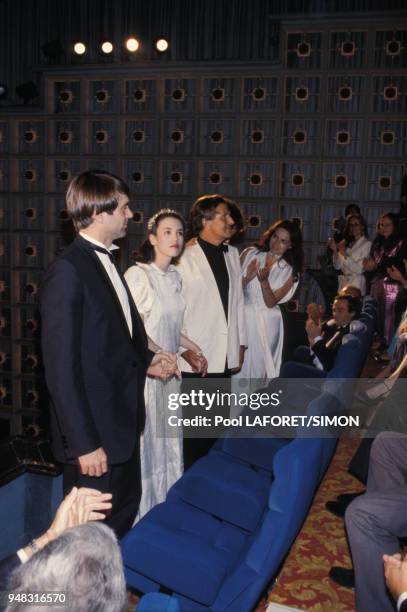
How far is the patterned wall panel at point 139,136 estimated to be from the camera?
6734mm

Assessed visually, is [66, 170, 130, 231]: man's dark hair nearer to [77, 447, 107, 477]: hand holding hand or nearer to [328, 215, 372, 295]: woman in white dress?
[77, 447, 107, 477]: hand holding hand

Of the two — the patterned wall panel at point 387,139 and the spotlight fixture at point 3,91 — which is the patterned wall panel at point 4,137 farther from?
the patterned wall panel at point 387,139

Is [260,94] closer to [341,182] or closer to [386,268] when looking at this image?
[341,182]

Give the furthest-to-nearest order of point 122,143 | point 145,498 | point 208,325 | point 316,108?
1. point 122,143
2. point 316,108
3. point 208,325
4. point 145,498

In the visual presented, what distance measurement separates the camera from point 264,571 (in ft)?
5.11

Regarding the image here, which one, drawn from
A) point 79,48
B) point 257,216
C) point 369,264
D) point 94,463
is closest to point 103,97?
point 79,48

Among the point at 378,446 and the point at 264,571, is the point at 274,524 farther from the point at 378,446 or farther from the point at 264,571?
the point at 378,446

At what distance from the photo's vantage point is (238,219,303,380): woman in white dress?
4062mm

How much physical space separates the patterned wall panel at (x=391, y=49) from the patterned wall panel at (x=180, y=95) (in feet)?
6.58

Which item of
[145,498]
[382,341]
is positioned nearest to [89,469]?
[145,498]

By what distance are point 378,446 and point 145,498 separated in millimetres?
1082

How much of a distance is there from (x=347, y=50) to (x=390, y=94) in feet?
2.14

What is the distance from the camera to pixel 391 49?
19.1 feet

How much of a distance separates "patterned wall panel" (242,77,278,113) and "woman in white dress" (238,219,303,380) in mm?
2735
